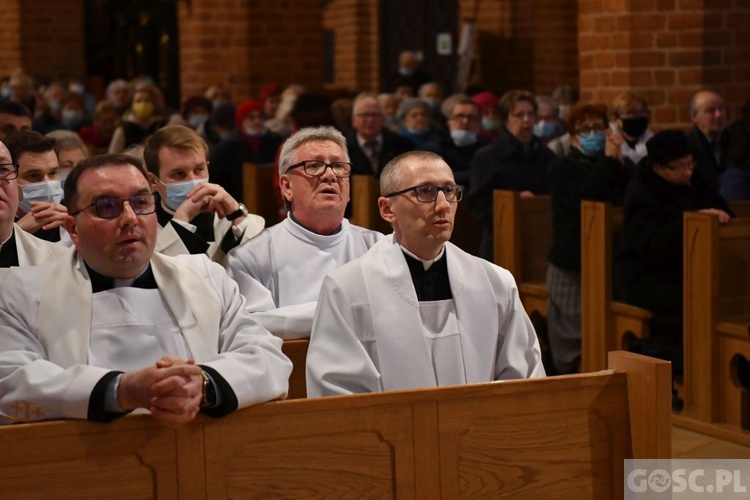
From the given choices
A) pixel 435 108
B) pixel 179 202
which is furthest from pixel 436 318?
pixel 435 108

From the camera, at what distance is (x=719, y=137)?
8961mm

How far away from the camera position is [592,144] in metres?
8.19

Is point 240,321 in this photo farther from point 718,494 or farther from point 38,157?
point 718,494

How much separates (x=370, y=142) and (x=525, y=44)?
758cm

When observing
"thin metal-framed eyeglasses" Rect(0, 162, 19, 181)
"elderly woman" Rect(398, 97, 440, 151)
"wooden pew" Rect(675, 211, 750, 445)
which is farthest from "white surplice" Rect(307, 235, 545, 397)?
"elderly woman" Rect(398, 97, 440, 151)

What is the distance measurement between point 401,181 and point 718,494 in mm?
2232

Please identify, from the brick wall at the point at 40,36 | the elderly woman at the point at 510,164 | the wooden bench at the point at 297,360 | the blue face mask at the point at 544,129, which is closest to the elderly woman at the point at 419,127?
the blue face mask at the point at 544,129

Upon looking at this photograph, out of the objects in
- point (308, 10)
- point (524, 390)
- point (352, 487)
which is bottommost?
point (352, 487)

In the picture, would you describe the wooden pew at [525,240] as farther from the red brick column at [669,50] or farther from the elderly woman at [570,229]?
the red brick column at [669,50]

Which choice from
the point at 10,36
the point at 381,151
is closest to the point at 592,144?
the point at 381,151

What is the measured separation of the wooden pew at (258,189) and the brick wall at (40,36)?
1306 centimetres

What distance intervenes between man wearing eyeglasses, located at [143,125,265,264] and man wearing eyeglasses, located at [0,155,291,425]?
1.55 metres

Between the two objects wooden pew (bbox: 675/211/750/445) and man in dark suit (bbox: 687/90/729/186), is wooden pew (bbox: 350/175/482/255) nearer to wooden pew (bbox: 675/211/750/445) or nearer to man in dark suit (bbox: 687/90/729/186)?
man in dark suit (bbox: 687/90/729/186)

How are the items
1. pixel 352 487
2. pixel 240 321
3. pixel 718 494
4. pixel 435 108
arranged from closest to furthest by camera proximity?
pixel 352 487 < pixel 240 321 < pixel 718 494 < pixel 435 108
